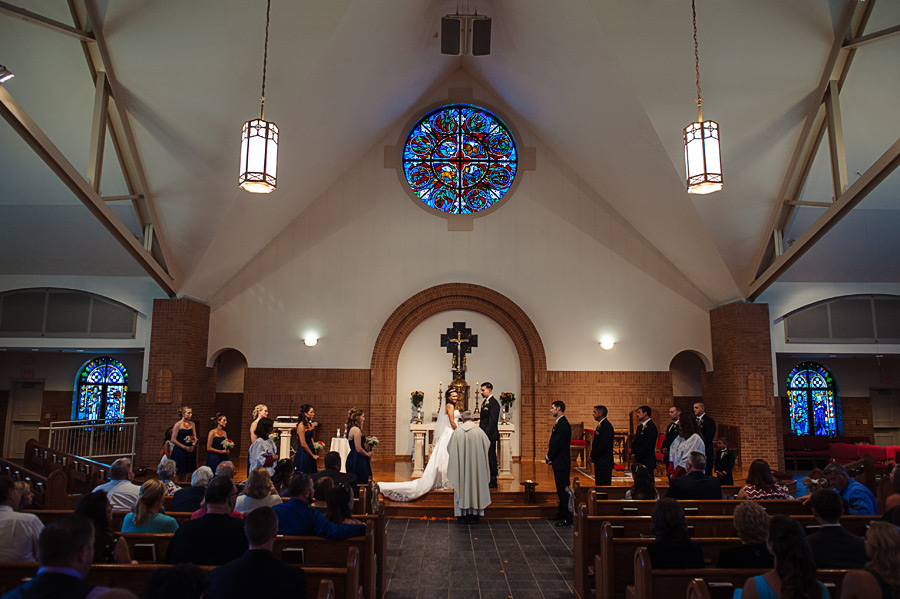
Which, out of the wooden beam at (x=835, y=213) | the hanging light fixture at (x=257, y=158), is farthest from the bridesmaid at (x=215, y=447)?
the wooden beam at (x=835, y=213)

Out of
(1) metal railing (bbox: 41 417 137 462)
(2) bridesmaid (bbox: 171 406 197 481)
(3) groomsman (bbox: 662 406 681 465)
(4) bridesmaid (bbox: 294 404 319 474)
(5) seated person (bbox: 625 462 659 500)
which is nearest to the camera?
(5) seated person (bbox: 625 462 659 500)

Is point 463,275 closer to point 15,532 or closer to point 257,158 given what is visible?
point 257,158

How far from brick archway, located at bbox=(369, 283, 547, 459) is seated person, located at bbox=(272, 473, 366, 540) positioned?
787 cm

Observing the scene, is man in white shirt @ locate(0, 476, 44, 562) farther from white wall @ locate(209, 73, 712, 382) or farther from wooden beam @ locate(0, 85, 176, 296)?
white wall @ locate(209, 73, 712, 382)

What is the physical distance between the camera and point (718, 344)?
11688 millimetres

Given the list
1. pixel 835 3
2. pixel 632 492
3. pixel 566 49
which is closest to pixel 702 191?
pixel 632 492

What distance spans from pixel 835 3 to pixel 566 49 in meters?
3.38

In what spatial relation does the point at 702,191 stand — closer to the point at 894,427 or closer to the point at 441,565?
the point at 441,565

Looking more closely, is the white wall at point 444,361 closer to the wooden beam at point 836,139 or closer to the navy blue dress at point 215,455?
the navy blue dress at point 215,455

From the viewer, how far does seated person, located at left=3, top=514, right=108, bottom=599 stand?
2057mm

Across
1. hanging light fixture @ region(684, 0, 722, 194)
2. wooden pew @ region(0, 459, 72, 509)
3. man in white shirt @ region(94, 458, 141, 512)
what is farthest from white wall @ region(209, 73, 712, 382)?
man in white shirt @ region(94, 458, 141, 512)

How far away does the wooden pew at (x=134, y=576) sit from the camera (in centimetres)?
290

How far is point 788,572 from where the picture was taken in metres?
2.52

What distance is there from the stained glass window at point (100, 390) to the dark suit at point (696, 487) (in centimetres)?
1310
